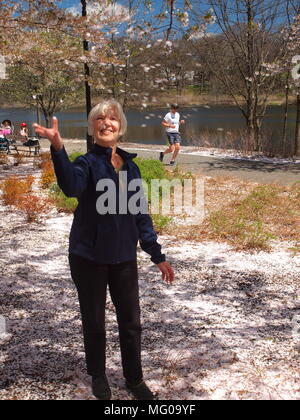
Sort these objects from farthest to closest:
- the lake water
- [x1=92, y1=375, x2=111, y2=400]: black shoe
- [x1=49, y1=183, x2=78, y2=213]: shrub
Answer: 1. the lake water
2. [x1=49, y1=183, x2=78, y2=213]: shrub
3. [x1=92, y1=375, x2=111, y2=400]: black shoe

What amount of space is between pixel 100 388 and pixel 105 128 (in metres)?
1.74

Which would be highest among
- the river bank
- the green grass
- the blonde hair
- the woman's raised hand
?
the river bank

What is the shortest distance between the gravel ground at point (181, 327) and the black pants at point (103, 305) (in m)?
0.36

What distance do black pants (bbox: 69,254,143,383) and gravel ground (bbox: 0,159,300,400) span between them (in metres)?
0.36

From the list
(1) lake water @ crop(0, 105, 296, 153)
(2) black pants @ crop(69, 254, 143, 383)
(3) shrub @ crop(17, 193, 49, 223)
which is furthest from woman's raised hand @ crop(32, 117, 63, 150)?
(1) lake water @ crop(0, 105, 296, 153)

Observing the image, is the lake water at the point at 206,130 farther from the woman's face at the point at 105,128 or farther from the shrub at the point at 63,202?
the woman's face at the point at 105,128

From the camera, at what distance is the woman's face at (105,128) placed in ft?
7.86

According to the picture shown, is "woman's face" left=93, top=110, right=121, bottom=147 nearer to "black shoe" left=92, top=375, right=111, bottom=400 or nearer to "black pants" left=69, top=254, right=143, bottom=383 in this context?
"black pants" left=69, top=254, right=143, bottom=383

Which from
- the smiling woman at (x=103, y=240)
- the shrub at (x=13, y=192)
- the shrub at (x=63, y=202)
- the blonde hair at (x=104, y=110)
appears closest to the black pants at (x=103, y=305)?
the smiling woman at (x=103, y=240)

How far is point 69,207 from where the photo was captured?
785 centimetres

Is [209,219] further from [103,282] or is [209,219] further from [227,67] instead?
[227,67]

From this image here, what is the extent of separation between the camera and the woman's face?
240 centimetres
